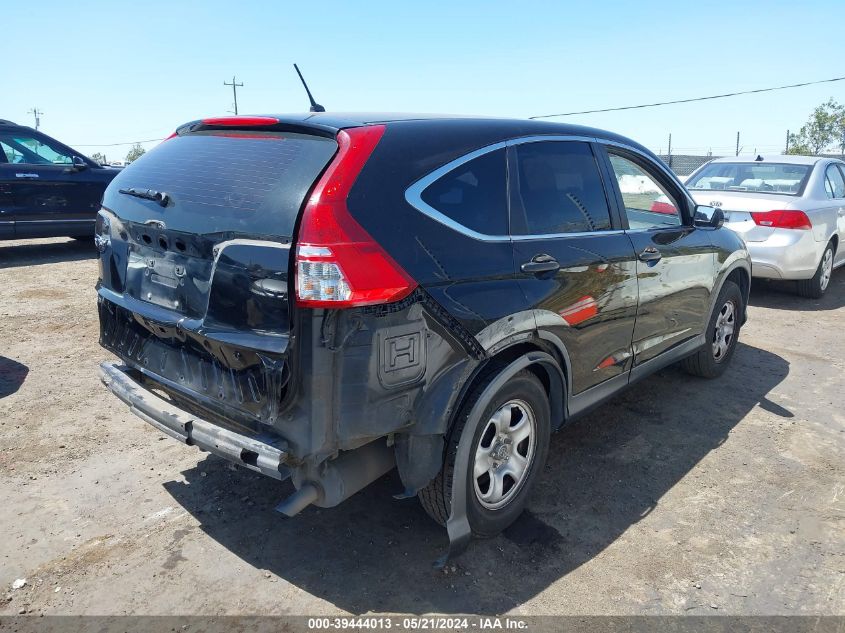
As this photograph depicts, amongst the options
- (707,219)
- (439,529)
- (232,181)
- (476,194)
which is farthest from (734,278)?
(232,181)

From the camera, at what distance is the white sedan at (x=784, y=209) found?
24.5 ft

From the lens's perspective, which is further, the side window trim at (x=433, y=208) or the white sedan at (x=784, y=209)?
the white sedan at (x=784, y=209)

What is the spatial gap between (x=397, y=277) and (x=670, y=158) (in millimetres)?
24102

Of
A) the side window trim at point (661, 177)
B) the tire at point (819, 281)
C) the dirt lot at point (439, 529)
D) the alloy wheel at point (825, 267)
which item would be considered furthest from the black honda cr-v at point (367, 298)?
the alloy wheel at point (825, 267)

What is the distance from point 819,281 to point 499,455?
6880 mm

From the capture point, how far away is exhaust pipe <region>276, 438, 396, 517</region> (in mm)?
2490

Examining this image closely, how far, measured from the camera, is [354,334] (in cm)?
233

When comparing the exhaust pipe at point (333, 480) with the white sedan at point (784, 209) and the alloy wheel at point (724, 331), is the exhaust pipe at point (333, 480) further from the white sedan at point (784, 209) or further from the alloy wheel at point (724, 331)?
the white sedan at point (784, 209)

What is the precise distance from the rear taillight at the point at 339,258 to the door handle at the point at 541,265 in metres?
0.76

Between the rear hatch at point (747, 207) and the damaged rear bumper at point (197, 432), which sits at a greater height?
the rear hatch at point (747, 207)

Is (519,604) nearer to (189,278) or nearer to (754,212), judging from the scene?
(189,278)

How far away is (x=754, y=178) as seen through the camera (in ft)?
26.9

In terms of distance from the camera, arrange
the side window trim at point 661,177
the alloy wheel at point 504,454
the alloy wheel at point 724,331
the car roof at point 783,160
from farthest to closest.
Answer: the car roof at point 783,160, the alloy wheel at point 724,331, the side window trim at point 661,177, the alloy wheel at point 504,454

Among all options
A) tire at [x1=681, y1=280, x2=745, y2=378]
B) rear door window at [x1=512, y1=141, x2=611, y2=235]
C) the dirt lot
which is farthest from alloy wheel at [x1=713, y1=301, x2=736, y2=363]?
rear door window at [x1=512, y1=141, x2=611, y2=235]
